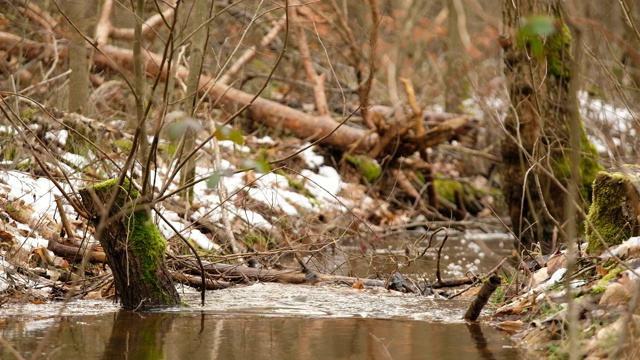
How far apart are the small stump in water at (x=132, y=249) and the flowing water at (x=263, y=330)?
0.14 metres

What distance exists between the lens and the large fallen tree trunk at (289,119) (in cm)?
1173

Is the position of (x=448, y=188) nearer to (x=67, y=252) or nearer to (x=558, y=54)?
(x=558, y=54)

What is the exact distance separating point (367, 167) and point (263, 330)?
8.13 metres

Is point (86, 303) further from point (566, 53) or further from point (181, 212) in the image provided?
point (566, 53)

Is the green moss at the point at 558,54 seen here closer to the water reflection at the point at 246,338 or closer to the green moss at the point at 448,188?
the green moss at the point at 448,188

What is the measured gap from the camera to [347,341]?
15.2ft

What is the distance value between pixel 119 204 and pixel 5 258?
117cm

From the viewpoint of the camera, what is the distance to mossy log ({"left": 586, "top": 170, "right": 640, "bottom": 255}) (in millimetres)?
5172

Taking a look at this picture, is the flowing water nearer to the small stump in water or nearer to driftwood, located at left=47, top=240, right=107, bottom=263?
the small stump in water

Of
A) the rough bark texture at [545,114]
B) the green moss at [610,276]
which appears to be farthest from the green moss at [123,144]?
the green moss at [610,276]

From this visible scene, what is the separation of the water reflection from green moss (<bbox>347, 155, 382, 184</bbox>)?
300 inches

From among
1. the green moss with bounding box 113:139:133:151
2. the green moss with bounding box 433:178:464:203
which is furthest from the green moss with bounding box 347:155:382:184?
the green moss with bounding box 113:139:133:151

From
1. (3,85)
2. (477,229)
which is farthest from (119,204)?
(477,229)

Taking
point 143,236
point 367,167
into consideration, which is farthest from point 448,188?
point 143,236
